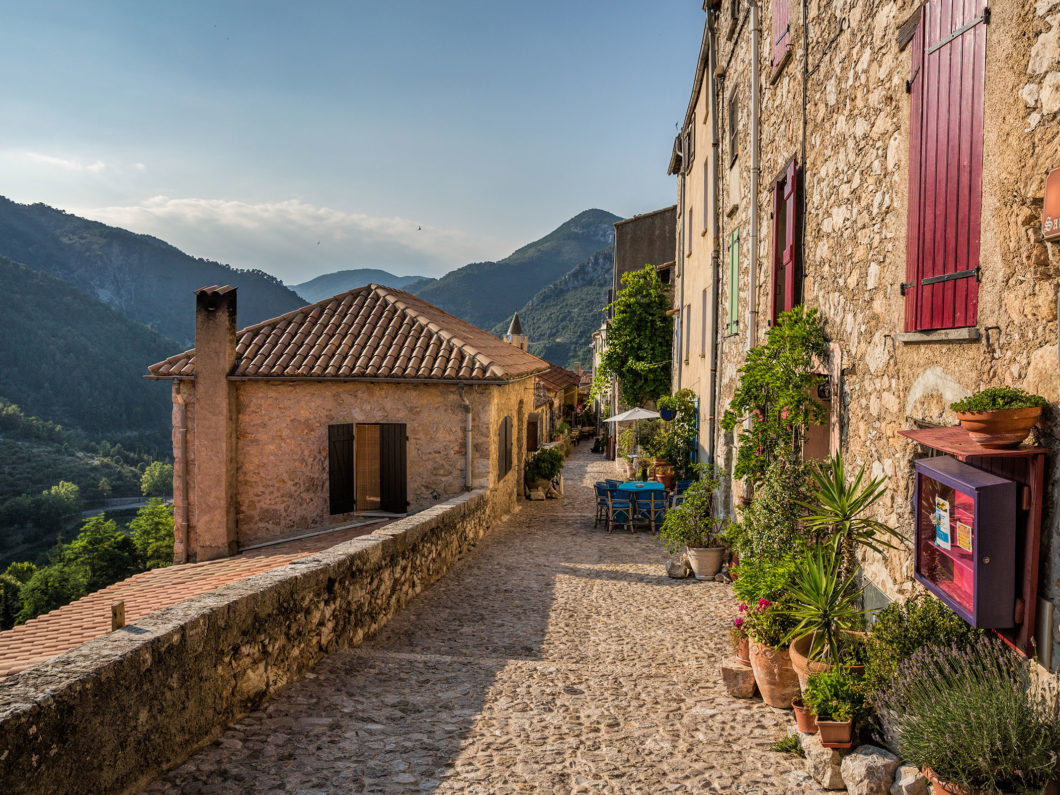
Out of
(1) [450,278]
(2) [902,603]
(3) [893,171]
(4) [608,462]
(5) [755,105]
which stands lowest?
(4) [608,462]

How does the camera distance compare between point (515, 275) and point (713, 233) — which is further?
point (515, 275)

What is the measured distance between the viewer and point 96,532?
34.5 m

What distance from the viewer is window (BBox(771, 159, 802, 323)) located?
20.3 feet

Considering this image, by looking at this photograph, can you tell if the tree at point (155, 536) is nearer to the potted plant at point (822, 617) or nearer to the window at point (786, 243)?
the window at point (786, 243)

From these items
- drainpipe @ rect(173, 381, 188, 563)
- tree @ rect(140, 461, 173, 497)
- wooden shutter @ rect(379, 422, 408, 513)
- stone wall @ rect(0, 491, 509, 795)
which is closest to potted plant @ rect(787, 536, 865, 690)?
stone wall @ rect(0, 491, 509, 795)

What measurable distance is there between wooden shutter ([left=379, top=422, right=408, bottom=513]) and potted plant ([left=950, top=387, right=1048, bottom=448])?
10.1m

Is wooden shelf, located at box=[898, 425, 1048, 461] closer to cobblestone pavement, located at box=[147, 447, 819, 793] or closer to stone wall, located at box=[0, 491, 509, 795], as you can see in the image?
cobblestone pavement, located at box=[147, 447, 819, 793]

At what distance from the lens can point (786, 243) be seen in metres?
6.48

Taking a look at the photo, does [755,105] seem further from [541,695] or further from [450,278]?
[450,278]

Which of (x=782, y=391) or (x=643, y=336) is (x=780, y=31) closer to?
(x=782, y=391)

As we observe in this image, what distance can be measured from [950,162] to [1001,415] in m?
1.45

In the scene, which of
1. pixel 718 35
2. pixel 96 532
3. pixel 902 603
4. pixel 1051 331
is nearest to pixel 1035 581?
pixel 1051 331

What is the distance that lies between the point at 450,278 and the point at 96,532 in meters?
89.6

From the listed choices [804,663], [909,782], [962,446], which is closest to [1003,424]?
[962,446]
